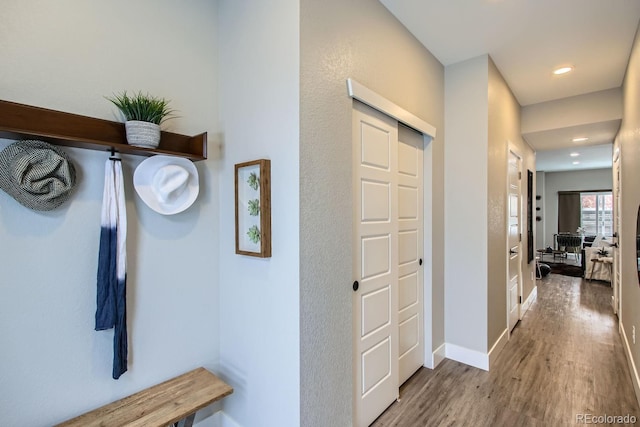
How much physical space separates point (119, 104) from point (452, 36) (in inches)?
98.7

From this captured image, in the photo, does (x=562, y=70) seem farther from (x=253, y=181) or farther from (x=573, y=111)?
(x=253, y=181)

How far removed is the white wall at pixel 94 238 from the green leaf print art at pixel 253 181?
1.32 feet

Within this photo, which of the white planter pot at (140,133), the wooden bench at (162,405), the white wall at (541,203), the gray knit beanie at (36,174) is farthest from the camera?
the white wall at (541,203)

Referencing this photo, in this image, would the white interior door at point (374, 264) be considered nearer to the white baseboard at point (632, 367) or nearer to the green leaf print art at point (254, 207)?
the green leaf print art at point (254, 207)

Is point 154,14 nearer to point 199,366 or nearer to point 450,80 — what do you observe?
point 199,366

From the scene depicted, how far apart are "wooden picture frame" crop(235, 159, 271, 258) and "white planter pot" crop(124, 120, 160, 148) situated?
18.3 inches

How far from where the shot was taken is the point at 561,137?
14.1 feet

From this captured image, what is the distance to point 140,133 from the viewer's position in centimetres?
148

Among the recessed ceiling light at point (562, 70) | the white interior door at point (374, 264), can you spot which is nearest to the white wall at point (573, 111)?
the recessed ceiling light at point (562, 70)

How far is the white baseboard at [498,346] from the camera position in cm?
281

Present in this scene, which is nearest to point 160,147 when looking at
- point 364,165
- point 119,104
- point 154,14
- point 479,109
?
point 119,104
